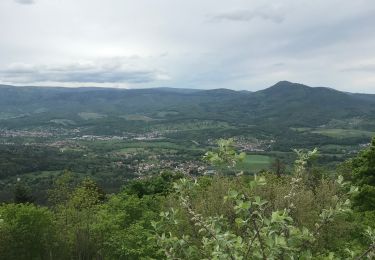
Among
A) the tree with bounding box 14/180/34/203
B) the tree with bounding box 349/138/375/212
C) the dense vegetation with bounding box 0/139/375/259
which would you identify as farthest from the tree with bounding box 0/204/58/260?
the tree with bounding box 349/138/375/212

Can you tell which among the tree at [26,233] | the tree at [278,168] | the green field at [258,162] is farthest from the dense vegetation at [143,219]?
the green field at [258,162]

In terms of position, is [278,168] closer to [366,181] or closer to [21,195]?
[366,181]

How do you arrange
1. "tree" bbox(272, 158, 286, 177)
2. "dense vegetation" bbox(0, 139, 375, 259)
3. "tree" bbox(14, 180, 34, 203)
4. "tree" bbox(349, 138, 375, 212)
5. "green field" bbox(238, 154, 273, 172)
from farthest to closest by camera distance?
"green field" bbox(238, 154, 273, 172) → "tree" bbox(272, 158, 286, 177) → "tree" bbox(14, 180, 34, 203) → "tree" bbox(349, 138, 375, 212) → "dense vegetation" bbox(0, 139, 375, 259)

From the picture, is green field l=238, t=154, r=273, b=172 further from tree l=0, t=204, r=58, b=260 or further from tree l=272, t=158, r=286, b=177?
tree l=0, t=204, r=58, b=260

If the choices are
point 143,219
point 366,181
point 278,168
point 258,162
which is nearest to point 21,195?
point 143,219

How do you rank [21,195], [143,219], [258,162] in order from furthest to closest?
1. [258,162]
2. [21,195]
3. [143,219]

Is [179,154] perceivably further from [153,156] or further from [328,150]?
[328,150]

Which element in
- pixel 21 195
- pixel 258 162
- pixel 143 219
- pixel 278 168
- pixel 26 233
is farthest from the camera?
pixel 258 162

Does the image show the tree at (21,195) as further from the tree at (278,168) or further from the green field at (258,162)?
the green field at (258,162)

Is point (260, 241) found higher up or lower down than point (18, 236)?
higher up

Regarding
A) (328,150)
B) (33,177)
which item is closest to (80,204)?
(33,177)

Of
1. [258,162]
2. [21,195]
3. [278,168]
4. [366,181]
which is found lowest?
[258,162]
